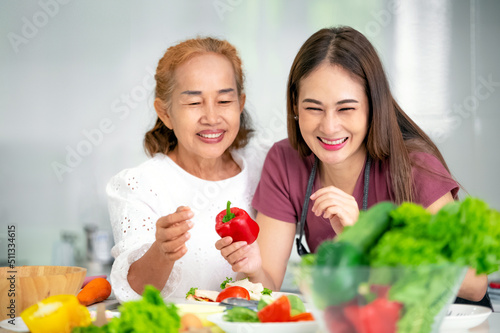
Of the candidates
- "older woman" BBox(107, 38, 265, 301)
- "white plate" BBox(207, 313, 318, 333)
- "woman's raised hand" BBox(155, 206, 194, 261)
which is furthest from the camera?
"older woman" BBox(107, 38, 265, 301)

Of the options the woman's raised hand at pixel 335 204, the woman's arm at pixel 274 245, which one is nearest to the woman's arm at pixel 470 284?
the woman's raised hand at pixel 335 204

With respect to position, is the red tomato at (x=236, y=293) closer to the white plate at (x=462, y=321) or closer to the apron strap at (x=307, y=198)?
the white plate at (x=462, y=321)

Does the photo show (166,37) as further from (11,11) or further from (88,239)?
(88,239)

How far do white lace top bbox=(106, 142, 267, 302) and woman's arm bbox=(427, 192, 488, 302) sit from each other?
0.68m

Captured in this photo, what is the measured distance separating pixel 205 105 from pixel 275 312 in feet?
3.70

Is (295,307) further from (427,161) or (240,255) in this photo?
(427,161)

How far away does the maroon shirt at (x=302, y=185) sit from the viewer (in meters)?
1.65

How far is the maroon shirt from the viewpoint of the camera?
1.65m

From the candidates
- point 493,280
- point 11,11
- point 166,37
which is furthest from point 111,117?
point 493,280

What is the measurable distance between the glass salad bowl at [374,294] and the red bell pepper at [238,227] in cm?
84

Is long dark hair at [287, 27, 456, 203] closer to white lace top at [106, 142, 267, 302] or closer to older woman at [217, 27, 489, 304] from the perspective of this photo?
older woman at [217, 27, 489, 304]

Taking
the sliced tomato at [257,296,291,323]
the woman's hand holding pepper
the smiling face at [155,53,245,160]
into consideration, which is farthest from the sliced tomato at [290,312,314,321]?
the smiling face at [155,53,245,160]

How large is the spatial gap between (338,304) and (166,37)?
3153mm

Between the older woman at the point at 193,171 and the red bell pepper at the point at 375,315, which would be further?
the older woman at the point at 193,171
